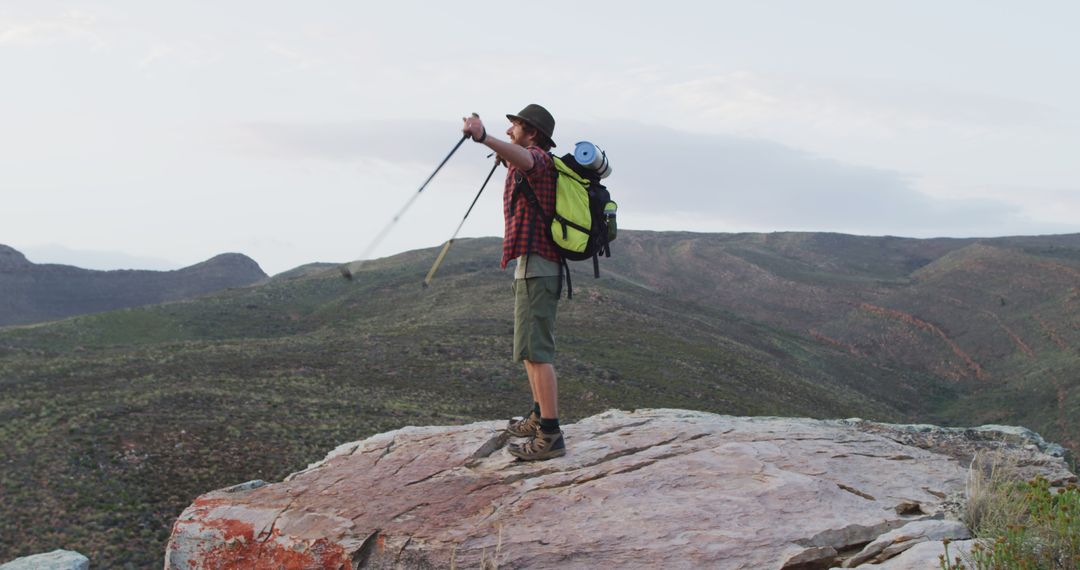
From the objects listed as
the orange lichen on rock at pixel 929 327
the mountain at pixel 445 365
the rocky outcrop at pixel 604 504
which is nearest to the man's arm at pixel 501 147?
the rocky outcrop at pixel 604 504

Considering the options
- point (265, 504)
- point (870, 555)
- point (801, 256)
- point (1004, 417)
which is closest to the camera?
point (870, 555)

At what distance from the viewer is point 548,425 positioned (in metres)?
9.28

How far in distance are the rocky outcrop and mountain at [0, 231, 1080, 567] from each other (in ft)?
37.2

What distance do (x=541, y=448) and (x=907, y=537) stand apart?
3.91m

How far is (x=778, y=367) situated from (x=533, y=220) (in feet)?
153

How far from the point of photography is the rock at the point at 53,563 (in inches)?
486

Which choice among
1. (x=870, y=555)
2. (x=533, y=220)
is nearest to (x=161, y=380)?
(x=533, y=220)

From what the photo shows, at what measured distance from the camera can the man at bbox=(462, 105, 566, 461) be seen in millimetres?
8555

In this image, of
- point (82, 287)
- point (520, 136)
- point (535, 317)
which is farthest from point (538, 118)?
point (82, 287)

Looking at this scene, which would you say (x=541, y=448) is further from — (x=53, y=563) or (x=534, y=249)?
(x=53, y=563)

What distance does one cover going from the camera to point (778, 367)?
2067 inches

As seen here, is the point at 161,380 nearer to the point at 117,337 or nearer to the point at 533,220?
the point at 117,337

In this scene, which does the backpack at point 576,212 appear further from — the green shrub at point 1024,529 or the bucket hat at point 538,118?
the green shrub at point 1024,529

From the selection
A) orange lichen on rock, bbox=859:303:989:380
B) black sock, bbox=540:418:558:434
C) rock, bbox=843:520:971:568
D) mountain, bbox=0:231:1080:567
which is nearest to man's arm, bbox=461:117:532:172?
black sock, bbox=540:418:558:434
